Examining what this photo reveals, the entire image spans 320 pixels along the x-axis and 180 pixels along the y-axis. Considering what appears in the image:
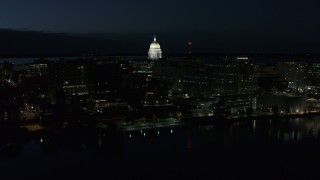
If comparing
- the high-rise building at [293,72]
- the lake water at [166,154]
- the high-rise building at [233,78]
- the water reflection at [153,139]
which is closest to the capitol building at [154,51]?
the high-rise building at [293,72]

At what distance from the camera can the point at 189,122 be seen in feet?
28.1

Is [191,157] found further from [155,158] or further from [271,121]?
[271,121]

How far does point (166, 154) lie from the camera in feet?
20.9

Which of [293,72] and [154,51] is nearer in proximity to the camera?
[293,72]

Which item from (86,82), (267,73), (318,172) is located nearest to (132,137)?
(318,172)

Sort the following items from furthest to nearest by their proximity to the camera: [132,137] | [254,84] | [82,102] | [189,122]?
[254,84]
[82,102]
[189,122]
[132,137]

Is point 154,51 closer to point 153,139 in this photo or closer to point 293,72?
point 293,72

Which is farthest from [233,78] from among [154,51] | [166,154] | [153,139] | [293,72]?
[154,51]

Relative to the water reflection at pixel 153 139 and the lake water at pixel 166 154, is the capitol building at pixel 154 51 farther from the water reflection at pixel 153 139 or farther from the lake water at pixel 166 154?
the lake water at pixel 166 154

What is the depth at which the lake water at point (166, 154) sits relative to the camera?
558cm

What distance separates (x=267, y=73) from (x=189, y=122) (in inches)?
343

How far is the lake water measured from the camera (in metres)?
5.58

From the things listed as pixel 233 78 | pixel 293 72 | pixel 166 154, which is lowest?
Answer: pixel 166 154

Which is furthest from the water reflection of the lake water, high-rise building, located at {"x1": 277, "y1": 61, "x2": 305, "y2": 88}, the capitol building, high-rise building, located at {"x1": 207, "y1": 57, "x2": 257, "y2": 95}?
the capitol building
